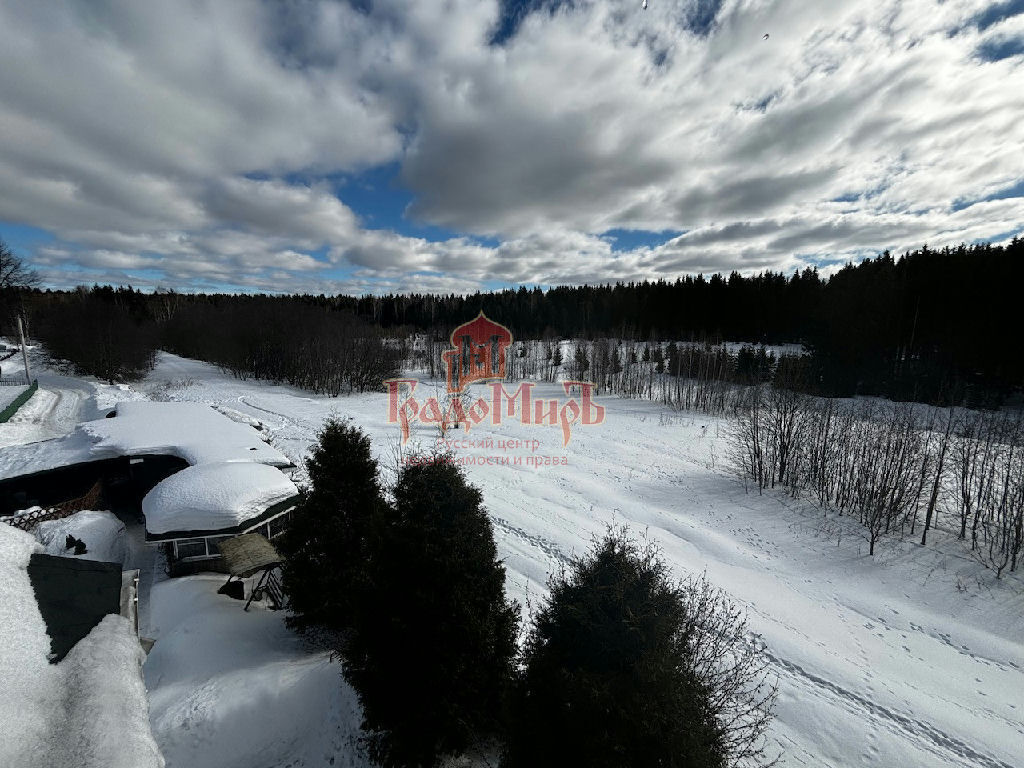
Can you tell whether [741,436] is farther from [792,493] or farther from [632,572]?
[632,572]

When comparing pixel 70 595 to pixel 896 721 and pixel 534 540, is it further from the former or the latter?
pixel 896 721

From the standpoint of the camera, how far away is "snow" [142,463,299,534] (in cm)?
797

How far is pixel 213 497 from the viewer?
8.23 m

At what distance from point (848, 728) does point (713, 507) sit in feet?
23.2

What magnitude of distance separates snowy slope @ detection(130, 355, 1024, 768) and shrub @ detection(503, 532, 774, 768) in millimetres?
3843

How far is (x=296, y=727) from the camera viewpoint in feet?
16.0

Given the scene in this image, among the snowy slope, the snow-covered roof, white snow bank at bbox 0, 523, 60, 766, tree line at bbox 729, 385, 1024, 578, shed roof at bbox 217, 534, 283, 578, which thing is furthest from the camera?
the snow-covered roof

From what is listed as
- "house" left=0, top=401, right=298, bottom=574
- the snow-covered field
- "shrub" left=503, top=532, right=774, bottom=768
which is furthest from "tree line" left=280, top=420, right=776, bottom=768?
"house" left=0, top=401, right=298, bottom=574

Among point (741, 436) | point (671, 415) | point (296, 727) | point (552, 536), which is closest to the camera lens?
point (296, 727)

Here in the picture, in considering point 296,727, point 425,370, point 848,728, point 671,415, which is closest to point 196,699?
point 296,727

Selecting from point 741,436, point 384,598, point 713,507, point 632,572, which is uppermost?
point 632,572

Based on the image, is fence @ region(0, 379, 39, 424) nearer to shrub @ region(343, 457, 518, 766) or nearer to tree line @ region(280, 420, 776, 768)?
tree line @ region(280, 420, 776, 768)

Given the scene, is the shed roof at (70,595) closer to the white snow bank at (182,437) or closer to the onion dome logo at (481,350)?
the white snow bank at (182,437)

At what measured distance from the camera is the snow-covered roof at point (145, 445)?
424 inches
